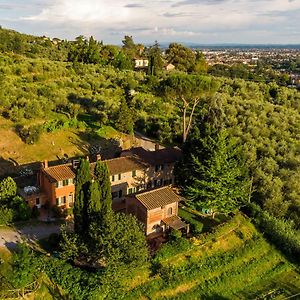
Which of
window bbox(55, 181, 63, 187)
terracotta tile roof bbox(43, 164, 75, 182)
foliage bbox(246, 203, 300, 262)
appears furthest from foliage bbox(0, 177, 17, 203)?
foliage bbox(246, 203, 300, 262)

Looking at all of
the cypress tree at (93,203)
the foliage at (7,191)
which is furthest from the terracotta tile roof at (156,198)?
the foliage at (7,191)

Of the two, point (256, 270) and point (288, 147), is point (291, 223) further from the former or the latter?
point (288, 147)

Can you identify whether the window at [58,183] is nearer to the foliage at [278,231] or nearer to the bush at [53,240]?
the bush at [53,240]

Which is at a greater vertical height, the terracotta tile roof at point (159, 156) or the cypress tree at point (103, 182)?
the cypress tree at point (103, 182)

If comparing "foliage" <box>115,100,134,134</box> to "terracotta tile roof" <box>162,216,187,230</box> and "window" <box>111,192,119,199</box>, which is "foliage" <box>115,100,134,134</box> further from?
"terracotta tile roof" <box>162,216,187,230</box>

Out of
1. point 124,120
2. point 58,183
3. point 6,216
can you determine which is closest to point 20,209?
point 6,216
